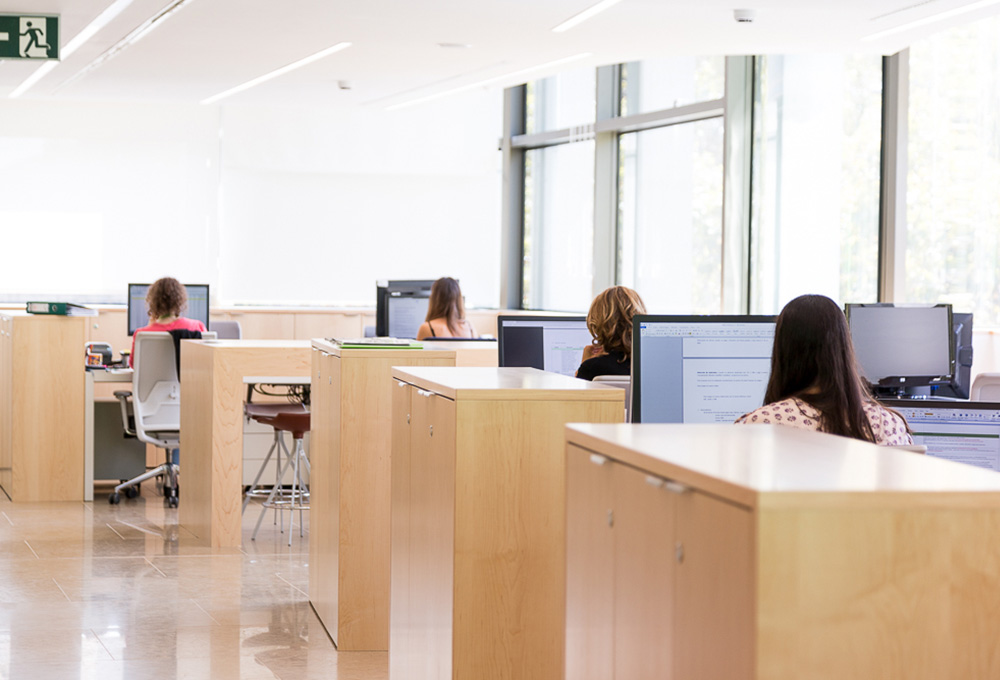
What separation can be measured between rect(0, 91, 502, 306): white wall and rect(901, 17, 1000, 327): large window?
5.01m

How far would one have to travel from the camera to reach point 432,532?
119 inches

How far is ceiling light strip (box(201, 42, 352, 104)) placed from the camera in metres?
7.60

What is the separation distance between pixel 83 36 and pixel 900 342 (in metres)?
5.05

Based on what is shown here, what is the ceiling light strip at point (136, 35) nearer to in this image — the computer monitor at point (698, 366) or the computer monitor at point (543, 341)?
the computer monitor at point (543, 341)

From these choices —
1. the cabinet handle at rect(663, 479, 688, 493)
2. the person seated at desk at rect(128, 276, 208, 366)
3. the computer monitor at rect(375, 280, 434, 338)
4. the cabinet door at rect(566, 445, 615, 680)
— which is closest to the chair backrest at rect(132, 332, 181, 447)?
the person seated at desk at rect(128, 276, 208, 366)

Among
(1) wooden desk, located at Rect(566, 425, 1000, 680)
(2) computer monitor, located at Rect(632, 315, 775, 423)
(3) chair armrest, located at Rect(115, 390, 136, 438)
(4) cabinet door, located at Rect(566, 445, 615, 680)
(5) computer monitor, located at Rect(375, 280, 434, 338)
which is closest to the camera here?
(1) wooden desk, located at Rect(566, 425, 1000, 680)

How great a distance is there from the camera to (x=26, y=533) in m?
6.30

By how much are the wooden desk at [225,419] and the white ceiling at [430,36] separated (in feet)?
5.88

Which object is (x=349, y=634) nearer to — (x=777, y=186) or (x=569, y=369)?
(x=569, y=369)

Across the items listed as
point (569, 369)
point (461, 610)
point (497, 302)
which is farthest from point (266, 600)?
point (497, 302)

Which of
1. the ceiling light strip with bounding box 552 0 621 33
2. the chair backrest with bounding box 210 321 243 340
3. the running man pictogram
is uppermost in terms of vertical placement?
the ceiling light strip with bounding box 552 0 621 33

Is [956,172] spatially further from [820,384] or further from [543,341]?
[820,384]

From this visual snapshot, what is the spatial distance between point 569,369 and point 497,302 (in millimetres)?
7315

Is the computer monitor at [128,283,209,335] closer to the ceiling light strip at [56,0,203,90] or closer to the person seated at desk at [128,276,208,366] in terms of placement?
the person seated at desk at [128,276,208,366]
